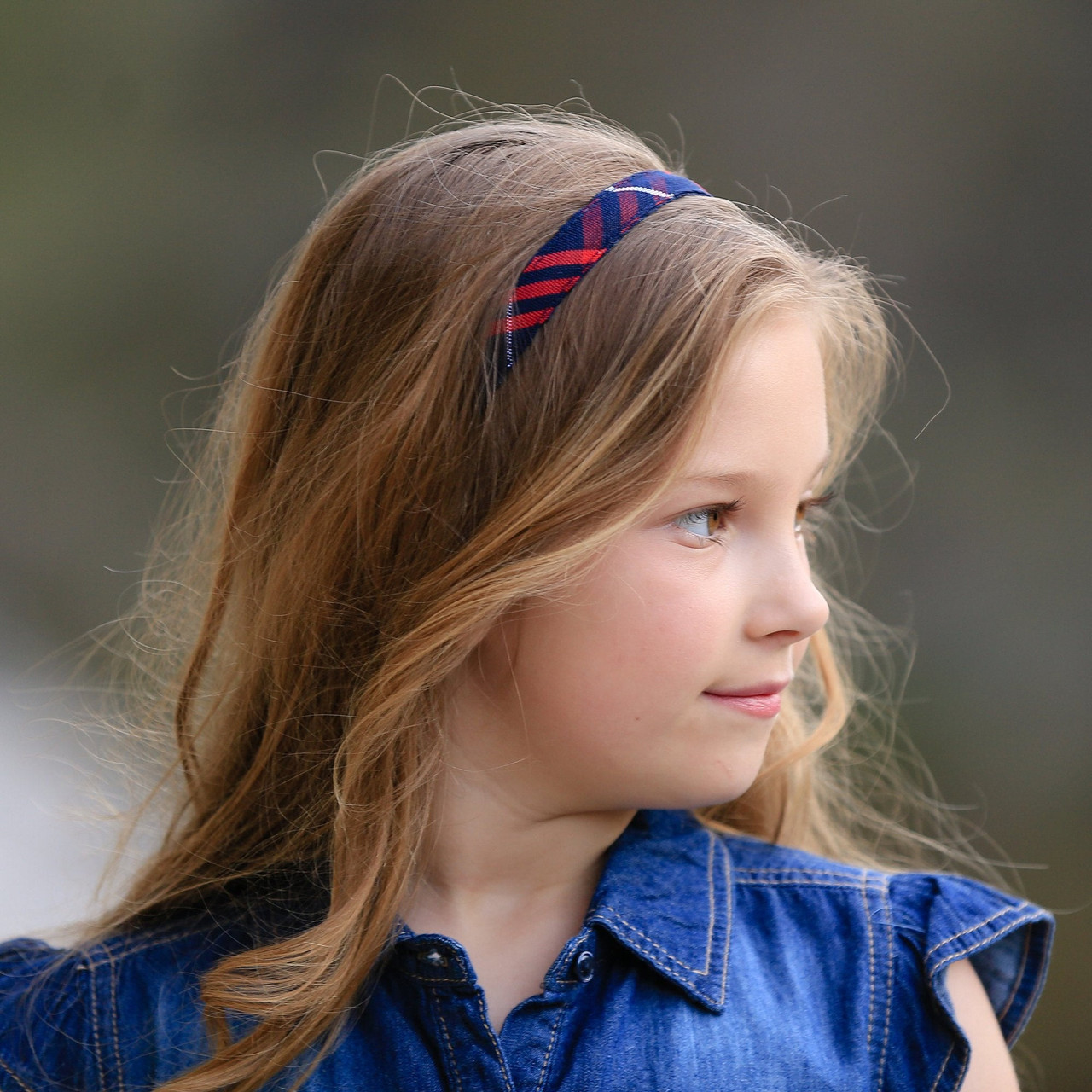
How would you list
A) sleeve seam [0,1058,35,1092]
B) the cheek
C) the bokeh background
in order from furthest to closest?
the bokeh background
sleeve seam [0,1058,35,1092]
the cheek

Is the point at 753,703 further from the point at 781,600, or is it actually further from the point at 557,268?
the point at 557,268

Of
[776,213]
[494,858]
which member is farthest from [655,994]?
[776,213]

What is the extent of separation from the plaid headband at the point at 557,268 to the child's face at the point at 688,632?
0.50ft

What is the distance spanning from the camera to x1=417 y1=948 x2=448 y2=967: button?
1.07 metres

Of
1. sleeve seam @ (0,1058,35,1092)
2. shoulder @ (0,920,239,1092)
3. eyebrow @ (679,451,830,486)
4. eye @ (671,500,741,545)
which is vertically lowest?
sleeve seam @ (0,1058,35,1092)

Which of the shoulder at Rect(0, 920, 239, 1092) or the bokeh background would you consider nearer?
the shoulder at Rect(0, 920, 239, 1092)

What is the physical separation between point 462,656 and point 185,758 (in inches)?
14.9

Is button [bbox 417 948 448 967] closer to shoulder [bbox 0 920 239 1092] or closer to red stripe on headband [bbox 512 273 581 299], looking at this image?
shoulder [bbox 0 920 239 1092]

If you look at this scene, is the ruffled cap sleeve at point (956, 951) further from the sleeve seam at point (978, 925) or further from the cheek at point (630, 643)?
the cheek at point (630, 643)

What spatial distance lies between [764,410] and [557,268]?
21 cm

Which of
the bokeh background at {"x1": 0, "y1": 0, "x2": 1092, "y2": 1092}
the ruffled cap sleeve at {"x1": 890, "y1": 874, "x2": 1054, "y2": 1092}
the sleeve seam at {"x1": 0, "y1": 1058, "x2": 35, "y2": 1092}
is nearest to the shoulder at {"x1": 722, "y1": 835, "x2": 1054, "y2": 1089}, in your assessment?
the ruffled cap sleeve at {"x1": 890, "y1": 874, "x2": 1054, "y2": 1092}

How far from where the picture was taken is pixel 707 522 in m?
1.04

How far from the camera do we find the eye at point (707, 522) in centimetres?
103

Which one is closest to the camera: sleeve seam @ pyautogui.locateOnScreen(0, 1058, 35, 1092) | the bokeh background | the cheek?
the cheek
